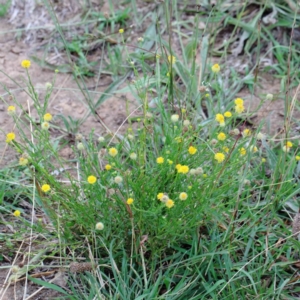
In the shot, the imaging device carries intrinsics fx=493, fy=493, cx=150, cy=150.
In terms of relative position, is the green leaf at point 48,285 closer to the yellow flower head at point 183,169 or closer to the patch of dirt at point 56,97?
the yellow flower head at point 183,169

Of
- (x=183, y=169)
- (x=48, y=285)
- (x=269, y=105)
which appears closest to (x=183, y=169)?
(x=183, y=169)

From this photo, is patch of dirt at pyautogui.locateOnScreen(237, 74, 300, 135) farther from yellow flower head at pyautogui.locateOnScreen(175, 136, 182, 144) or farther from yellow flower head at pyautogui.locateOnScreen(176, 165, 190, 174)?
yellow flower head at pyautogui.locateOnScreen(176, 165, 190, 174)

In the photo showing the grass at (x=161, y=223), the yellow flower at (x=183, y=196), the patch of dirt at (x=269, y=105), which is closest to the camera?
the yellow flower at (x=183, y=196)

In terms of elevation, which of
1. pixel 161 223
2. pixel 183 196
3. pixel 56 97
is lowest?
pixel 56 97

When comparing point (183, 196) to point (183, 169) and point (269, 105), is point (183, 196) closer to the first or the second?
point (183, 169)

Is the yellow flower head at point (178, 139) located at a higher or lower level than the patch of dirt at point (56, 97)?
higher

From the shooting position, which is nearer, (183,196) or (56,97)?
(183,196)

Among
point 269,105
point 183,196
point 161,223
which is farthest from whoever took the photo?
point 269,105

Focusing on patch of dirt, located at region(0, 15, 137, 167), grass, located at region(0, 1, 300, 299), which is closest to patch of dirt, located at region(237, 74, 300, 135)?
grass, located at region(0, 1, 300, 299)

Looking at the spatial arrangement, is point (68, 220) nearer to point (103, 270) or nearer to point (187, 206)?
point (103, 270)

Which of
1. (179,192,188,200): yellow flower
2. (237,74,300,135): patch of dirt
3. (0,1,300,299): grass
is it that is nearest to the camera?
(179,192,188,200): yellow flower

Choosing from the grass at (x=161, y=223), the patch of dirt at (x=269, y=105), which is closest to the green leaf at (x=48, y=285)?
the grass at (x=161, y=223)

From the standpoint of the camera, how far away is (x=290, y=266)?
1823 mm

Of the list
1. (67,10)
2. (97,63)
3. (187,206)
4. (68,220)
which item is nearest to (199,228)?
(187,206)
